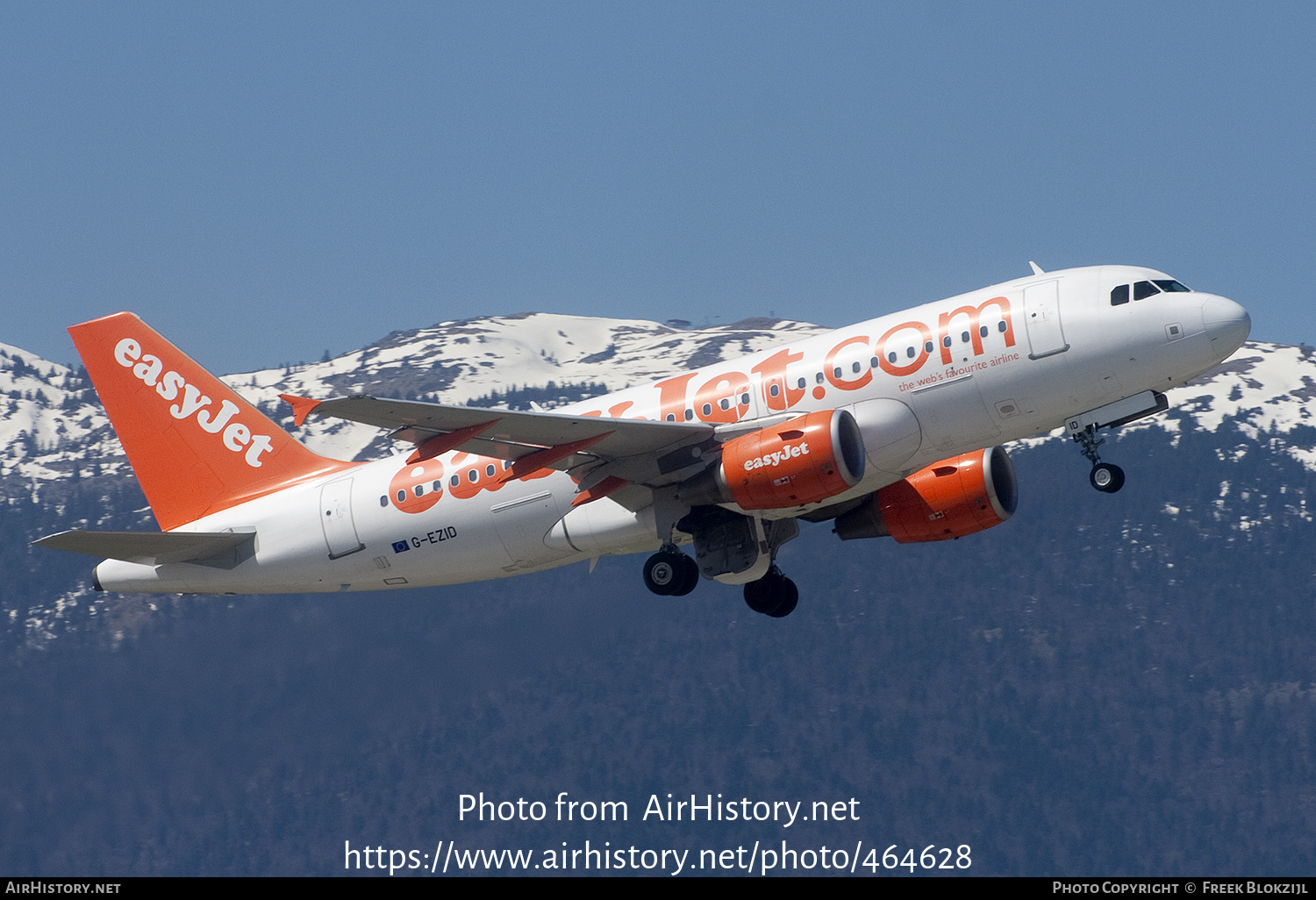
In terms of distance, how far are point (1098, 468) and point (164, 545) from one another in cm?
2140

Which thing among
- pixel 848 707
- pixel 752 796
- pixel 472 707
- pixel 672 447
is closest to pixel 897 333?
Result: pixel 672 447

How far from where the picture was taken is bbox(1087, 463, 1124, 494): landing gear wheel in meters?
33.6

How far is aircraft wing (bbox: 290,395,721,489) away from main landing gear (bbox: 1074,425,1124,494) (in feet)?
25.2

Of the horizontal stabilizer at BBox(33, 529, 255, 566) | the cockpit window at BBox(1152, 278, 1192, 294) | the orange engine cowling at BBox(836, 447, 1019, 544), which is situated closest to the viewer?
the cockpit window at BBox(1152, 278, 1192, 294)

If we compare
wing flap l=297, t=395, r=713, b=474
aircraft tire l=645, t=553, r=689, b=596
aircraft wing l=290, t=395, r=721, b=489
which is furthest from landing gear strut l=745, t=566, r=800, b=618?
wing flap l=297, t=395, r=713, b=474

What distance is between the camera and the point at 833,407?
3378 cm

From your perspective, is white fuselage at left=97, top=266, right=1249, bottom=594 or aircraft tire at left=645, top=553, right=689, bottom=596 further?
aircraft tire at left=645, top=553, right=689, bottom=596

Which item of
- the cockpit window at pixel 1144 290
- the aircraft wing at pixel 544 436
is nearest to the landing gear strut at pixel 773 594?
the aircraft wing at pixel 544 436

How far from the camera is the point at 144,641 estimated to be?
281 feet

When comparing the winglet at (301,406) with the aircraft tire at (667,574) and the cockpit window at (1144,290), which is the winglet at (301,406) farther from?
the cockpit window at (1144,290)

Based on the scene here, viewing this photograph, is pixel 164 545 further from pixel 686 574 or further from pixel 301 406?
pixel 686 574

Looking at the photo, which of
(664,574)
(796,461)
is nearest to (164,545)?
(664,574)

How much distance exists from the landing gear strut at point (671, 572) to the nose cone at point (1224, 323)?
1193cm

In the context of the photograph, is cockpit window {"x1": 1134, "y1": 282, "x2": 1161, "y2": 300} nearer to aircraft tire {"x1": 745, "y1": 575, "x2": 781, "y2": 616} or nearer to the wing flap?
the wing flap
